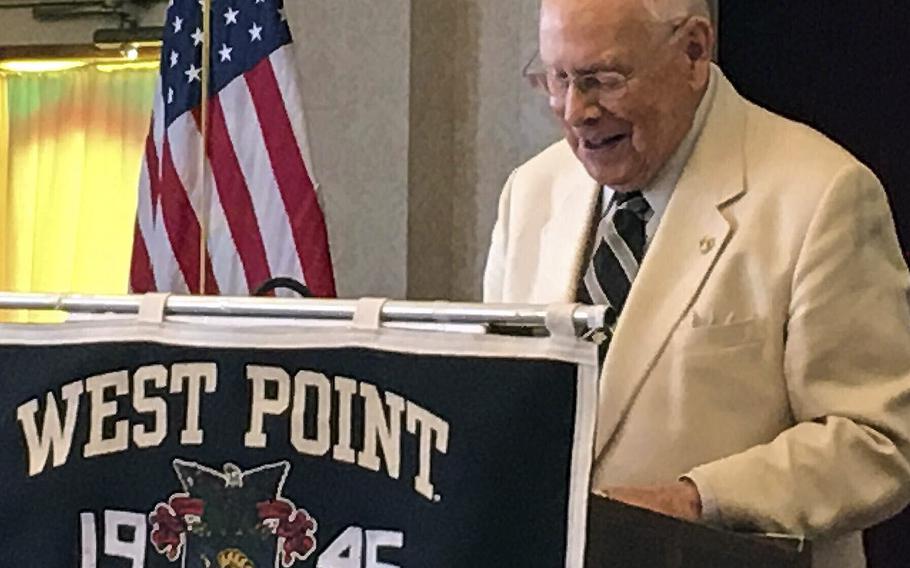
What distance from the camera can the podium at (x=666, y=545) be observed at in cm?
122

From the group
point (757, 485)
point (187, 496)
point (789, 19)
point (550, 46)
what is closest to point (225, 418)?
point (187, 496)

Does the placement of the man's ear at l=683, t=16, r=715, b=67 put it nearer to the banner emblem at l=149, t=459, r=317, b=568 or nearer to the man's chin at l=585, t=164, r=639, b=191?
the man's chin at l=585, t=164, r=639, b=191

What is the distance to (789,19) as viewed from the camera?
4109 mm

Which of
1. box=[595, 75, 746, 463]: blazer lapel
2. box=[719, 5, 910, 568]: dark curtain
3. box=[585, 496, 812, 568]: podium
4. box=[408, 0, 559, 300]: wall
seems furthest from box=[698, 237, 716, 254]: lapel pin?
box=[719, 5, 910, 568]: dark curtain

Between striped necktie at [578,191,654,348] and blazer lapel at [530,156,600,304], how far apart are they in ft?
0.06

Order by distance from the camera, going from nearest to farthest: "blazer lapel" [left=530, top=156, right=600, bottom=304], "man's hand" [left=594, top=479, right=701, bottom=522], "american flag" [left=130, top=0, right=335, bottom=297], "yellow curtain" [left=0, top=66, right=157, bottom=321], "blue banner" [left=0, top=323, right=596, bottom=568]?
"blue banner" [left=0, top=323, right=596, bottom=568] → "man's hand" [left=594, top=479, right=701, bottom=522] → "blazer lapel" [left=530, top=156, right=600, bottom=304] → "american flag" [left=130, top=0, right=335, bottom=297] → "yellow curtain" [left=0, top=66, right=157, bottom=321]

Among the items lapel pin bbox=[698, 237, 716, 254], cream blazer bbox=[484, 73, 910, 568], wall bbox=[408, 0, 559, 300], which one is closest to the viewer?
cream blazer bbox=[484, 73, 910, 568]

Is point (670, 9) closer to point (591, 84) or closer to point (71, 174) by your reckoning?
point (591, 84)

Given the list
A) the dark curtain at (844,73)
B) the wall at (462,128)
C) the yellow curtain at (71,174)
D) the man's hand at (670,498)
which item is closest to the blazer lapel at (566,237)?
the man's hand at (670,498)

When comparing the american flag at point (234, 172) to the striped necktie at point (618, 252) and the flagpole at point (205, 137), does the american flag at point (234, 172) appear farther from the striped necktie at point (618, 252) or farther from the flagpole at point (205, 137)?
the striped necktie at point (618, 252)

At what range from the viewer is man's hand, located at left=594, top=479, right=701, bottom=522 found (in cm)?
145

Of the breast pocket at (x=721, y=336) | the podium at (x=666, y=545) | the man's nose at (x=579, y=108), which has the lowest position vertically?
the podium at (x=666, y=545)

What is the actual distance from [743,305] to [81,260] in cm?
458

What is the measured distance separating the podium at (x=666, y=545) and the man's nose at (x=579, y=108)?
61 cm
